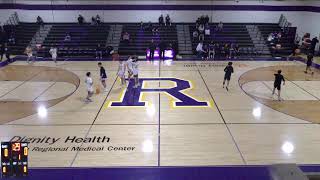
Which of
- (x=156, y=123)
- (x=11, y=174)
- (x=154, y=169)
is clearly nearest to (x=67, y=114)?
(x=156, y=123)

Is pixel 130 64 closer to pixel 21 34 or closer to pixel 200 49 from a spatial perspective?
pixel 200 49

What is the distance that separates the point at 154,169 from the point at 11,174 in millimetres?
3647

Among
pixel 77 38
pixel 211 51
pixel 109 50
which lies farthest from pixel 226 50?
pixel 77 38

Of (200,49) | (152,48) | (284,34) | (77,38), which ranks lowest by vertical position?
(200,49)

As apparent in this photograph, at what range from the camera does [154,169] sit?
8.47 metres

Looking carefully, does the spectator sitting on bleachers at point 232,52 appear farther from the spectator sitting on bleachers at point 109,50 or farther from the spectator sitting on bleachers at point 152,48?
the spectator sitting on bleachers at point 109,50

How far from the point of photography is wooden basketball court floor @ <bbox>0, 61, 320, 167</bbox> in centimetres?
931

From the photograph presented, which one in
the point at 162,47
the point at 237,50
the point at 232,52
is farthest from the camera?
the point at 237,50

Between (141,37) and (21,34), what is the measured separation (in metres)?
A: 10.3

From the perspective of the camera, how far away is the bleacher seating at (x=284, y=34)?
89.1ft

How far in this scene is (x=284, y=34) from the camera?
1109 inches

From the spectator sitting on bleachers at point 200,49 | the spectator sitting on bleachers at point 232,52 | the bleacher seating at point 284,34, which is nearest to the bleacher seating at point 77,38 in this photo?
the spectator sitting on bleachers at point 200,49

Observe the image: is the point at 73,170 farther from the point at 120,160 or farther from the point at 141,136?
the point at 141,136

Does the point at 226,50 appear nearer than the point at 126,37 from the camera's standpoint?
Yes
